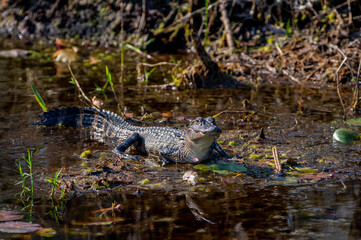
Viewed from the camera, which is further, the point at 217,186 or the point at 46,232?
the point at 217,186

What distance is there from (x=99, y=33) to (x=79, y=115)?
23.1 ft

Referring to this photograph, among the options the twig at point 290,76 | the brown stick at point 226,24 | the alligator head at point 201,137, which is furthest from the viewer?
the brown stick at point 226,24

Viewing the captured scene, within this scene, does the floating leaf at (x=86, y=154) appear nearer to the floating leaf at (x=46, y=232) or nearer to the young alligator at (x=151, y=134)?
the young alligator at (x=151, y=134)

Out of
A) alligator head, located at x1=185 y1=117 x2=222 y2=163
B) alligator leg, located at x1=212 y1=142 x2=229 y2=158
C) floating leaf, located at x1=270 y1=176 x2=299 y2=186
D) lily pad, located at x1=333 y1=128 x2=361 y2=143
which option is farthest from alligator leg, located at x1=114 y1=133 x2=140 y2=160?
lily pad, located at x1=333 y1=128 x2=361 y2=143

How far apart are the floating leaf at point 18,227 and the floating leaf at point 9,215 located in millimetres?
89

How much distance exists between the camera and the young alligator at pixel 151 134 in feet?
16.5

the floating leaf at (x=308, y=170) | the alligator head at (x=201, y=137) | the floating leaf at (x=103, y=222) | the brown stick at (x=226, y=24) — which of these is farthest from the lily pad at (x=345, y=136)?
the brown stick at (x=226, y=24)

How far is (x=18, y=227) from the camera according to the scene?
3699 mm

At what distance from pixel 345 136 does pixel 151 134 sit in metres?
2.17

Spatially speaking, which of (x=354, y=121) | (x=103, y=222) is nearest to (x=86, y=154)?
(x=103, y=222)

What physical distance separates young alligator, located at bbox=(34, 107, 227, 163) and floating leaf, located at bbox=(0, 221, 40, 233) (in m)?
1.85

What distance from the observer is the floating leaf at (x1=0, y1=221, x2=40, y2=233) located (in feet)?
12.0

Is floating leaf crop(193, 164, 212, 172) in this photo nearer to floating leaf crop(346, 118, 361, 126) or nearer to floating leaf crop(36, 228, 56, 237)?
floating leaf crop(36, 228, 56, 237)

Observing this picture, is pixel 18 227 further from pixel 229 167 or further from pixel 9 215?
pixel 229 167
